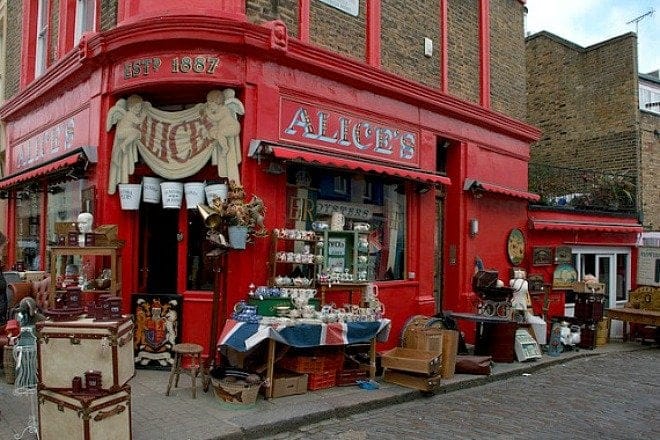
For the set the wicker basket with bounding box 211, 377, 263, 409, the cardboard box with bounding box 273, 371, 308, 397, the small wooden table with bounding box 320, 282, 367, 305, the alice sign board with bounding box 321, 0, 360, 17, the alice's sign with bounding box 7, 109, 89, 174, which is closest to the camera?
the wicker basket with bounding box 211, 377, 263, 409

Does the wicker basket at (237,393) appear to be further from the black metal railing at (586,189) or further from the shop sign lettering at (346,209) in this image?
the black metal railing at (586,189)

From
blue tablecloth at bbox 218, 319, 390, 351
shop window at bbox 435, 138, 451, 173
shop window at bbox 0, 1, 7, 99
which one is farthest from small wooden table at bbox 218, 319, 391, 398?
shop window at bbox 0, 1, 7, 99

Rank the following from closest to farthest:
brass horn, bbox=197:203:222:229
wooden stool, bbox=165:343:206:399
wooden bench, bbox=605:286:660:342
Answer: wooden stool, bbox=165:343:206:399, brass horn, bbox=197:203:222:229, wooden bench, bbox=605:286:660:342

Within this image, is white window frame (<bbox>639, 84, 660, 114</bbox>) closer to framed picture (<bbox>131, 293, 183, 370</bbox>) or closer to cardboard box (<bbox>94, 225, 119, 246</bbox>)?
framed picture (<bbox>131, 293, 183, 370</bbox>)

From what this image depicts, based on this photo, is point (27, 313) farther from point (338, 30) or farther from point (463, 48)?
point (463, 48)

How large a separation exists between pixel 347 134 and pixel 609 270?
8524 mm

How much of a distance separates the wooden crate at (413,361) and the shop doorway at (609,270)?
631 cm

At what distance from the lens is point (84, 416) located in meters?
4.54

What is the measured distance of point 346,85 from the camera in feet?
29.1

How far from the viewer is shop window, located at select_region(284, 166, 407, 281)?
8273 mm

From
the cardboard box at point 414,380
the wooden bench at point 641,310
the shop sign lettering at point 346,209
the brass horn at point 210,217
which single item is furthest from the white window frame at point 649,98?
the brass horn at point 210,217

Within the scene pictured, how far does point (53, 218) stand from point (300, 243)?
5.02 metres

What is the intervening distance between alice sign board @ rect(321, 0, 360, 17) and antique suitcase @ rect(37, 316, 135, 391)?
6198 mm

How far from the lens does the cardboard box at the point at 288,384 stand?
22.1 ft
